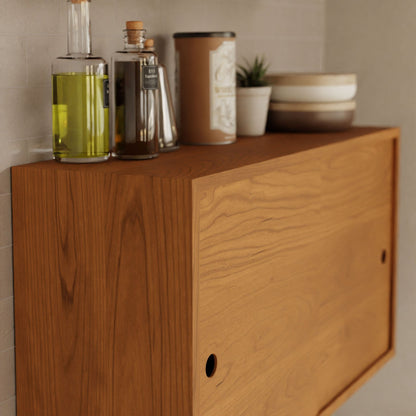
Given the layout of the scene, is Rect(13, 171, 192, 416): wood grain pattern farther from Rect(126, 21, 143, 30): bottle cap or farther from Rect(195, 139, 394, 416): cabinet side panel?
Rect(126, 21, 143, 30): bottle cap

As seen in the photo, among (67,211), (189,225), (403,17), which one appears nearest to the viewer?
(189,225)

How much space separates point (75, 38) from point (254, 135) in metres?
0.51

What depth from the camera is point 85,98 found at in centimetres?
111

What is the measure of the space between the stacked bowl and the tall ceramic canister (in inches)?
8.8

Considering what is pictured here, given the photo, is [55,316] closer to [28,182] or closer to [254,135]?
[28,182]

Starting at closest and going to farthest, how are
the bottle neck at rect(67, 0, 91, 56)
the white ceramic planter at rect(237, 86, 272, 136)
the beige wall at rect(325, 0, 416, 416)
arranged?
the bottle neck at rect(67, 0, 91, 56)
the white ceramic planter at rect(237, 86, 272, 136)
the beige wall at rect(325, 0, 416, 416)

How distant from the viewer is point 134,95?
115cm

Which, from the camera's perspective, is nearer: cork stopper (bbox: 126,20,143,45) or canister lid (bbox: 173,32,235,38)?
cork stopper (bbox: 126,20,143,45)

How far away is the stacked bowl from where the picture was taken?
156 cm

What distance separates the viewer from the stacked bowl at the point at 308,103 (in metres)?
1.56

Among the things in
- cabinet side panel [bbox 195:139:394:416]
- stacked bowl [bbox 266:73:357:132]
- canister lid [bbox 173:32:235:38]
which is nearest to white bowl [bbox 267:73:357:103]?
stacked bowl [bbox 266:73:357:132]

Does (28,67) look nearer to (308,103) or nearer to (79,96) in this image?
(79,96)

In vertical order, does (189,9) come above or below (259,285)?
above

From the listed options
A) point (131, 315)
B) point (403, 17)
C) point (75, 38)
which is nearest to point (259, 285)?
point (131, 315)
